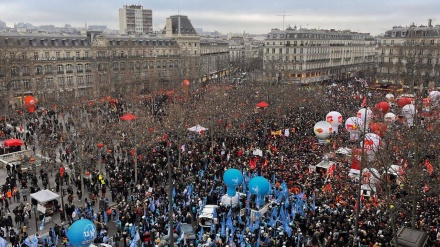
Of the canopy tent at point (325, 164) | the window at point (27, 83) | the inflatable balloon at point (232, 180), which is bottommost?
the canopy tent at point (325, 164)

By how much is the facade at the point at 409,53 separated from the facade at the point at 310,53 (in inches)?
581

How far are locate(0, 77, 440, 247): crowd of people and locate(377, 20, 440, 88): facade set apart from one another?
123ft

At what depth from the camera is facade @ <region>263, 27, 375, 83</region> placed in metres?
85.6

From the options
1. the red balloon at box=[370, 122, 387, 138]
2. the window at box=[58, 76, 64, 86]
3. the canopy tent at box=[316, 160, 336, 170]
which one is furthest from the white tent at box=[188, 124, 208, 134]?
the window at box=[58, 76, 64, 86]

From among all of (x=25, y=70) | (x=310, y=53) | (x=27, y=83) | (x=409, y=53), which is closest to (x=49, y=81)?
(x=27, y=83)

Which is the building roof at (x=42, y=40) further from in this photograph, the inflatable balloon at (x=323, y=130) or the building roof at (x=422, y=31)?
the building roof at (x=422, y=31)

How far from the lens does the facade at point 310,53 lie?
85.6 m

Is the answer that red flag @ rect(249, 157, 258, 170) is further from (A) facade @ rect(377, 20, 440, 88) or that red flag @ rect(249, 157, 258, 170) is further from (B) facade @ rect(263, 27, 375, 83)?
(B) facade @ rect(263, 27, 375, 83)

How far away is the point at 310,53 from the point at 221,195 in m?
70.0

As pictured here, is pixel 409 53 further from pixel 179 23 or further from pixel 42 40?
A: pixel 42 40

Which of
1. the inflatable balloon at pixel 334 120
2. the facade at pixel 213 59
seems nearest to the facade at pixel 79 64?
the facade at pixel 213 59

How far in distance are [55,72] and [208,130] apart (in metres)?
35.8

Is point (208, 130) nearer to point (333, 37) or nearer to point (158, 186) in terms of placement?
point (158, 186)

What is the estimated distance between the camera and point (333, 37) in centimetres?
9769
